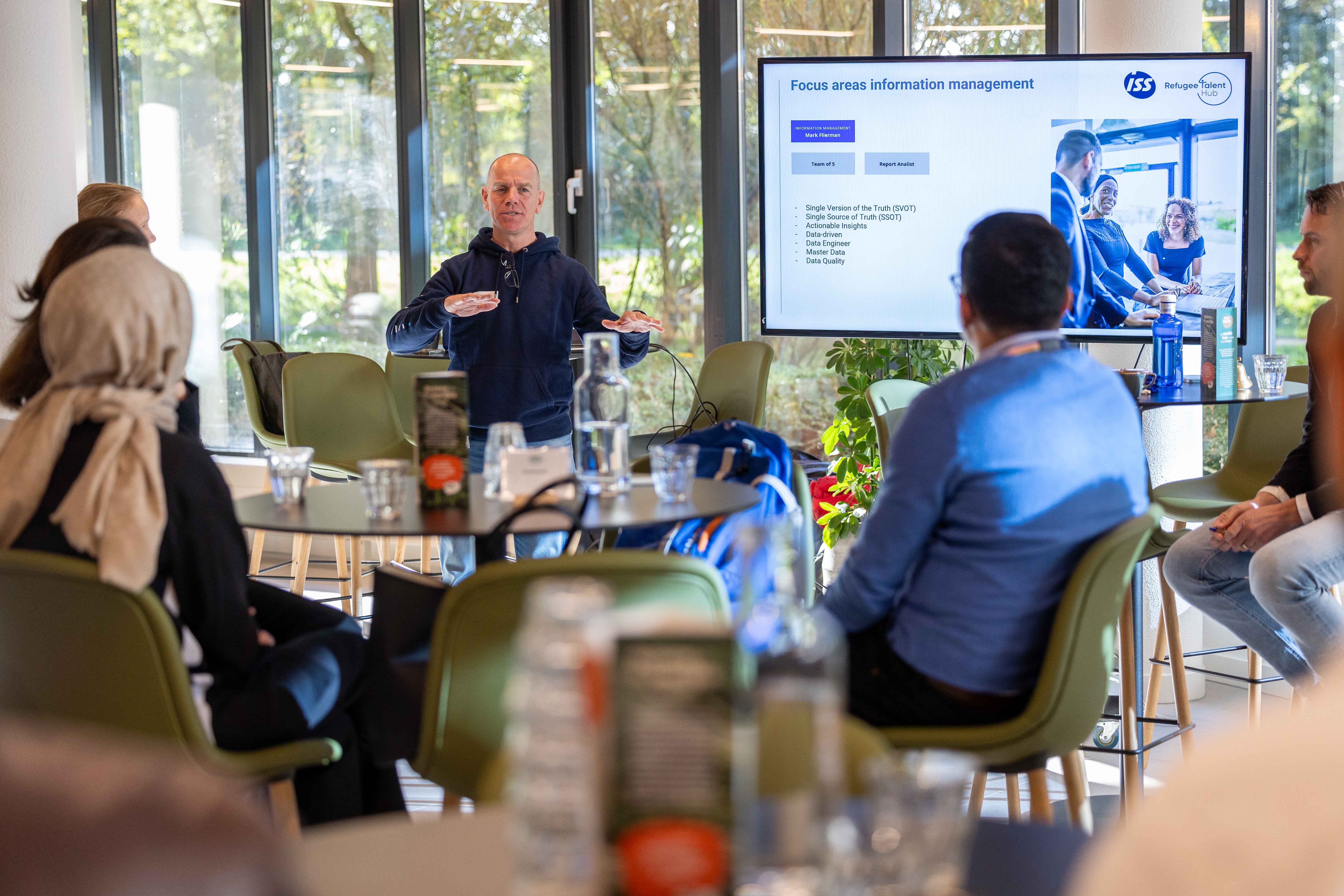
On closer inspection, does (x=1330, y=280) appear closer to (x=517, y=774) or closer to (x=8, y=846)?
(x=517, y=774)

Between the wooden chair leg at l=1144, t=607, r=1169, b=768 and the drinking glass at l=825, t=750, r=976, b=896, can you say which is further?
the wooden chair leg at l=1144, t=607, r=1169, b=768

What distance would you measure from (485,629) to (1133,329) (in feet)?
10.9

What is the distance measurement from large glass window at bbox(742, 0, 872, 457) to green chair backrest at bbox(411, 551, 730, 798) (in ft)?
13.1

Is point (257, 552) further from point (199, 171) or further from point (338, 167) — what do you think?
point (199, 171)

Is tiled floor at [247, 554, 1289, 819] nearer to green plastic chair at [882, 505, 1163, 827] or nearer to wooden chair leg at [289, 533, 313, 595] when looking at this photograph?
green plastic chair at [882, 505, 1163, 827]

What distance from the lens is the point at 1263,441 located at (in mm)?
3936

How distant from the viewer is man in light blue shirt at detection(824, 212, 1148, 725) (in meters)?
2.02

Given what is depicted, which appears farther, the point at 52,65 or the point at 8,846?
the point at 52,65

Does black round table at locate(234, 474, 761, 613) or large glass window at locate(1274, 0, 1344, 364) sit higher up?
large glass window at locate(1274, 0, 1344, 364)

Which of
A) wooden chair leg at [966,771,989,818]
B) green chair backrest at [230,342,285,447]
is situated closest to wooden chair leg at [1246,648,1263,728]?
wooden chair leg at [966,771,989,818]

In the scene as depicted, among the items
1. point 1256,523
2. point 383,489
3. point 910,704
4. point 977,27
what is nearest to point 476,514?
point 383,489

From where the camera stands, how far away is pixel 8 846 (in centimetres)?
56

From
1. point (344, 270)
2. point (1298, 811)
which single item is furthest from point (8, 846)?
point (344, 270)

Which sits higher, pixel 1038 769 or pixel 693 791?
pixel 693 791
